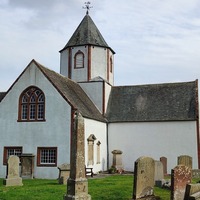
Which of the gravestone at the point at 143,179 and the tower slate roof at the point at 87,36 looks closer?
the gravestone at the point at 143,179

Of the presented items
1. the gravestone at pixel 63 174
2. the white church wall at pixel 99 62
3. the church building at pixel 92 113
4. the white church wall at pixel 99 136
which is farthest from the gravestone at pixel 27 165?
the white church wall at pixel 99 62

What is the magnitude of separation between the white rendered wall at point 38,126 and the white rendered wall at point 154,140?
7.40 m

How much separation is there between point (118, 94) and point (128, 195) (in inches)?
788

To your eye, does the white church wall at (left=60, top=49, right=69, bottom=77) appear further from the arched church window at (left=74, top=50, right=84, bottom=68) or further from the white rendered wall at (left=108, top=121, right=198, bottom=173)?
the white rendered wall at (left=108, top=121, right=198, bottom=173)

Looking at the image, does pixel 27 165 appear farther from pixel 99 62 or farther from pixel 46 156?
pixel 99 62

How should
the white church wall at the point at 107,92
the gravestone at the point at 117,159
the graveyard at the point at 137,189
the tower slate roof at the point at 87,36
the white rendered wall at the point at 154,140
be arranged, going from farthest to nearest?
1. the tower slate roof at the point at 87,36
2. the white church wall at the point at 107,92
3. the gravestone at the point at 117,159
4. the white rendered wall at the point at 154,140
5. the graveyard at the point at 137,189

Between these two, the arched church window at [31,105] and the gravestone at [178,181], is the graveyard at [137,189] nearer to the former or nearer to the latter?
the gravestone at [178,181]

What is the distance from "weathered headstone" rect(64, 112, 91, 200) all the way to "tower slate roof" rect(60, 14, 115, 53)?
22065mm

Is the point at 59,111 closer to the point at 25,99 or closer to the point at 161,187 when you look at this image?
the point at 25,99

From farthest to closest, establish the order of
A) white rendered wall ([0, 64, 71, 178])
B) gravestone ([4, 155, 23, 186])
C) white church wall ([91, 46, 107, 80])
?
1. white church wall ([91, 46, 107, 80])
2. white rendered wall ([0, 64, 71, 178])
3. gravestone ([4, 155, 23, 186])

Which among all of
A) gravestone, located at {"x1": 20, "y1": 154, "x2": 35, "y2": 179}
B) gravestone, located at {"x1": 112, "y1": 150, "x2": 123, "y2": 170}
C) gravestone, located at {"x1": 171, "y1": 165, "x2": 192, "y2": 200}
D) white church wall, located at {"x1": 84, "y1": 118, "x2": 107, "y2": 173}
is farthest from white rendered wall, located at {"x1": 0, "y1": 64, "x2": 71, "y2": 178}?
gravestone, located at {"x1": 171, "y1": 165, "x2": 192, "y2": 200}

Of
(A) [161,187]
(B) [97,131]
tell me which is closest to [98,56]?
(B) [97,131]

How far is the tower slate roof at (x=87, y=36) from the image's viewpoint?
3319 centimetres

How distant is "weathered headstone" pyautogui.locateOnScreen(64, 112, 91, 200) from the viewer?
37.4ft
